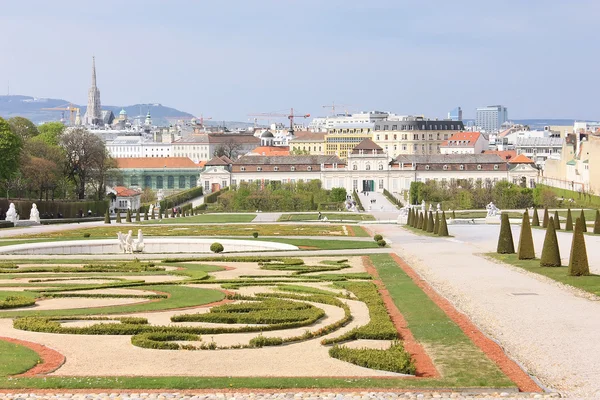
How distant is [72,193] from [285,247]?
5270 centimetres

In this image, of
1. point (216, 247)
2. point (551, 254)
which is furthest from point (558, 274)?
point (216, 247)

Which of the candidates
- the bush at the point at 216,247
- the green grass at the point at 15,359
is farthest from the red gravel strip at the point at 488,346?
the bush at the point at 216,247

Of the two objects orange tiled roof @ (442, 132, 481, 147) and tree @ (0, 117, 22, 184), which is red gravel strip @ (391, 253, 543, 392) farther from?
orange tiled roof @ (442, 132, 481, 147)

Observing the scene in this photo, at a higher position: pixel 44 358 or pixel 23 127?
pixel 23 127

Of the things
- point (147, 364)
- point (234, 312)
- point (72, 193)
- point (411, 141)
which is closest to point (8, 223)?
point (72, 193)

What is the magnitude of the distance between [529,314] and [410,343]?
152 inches

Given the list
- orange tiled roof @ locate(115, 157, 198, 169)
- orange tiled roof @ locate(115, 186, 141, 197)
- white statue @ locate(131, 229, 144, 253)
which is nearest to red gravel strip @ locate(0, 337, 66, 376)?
white statue @ locate(131, 229, 144, 253)

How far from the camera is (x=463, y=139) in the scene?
6284 inches

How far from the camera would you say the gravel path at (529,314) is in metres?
15.4

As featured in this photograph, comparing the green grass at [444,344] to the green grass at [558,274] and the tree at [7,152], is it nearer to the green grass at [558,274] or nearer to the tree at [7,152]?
the green grass at [558,274]

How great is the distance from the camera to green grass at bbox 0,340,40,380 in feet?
50.1

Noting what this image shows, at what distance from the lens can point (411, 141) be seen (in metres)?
173

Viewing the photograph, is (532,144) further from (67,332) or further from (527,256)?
(67,332)

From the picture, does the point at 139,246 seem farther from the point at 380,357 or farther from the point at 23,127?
the point at 23,127
